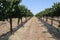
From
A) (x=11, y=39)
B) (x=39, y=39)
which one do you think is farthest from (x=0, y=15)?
(x=39, y=39)

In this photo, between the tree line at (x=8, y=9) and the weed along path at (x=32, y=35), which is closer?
the tree line at (x=8, y=9)

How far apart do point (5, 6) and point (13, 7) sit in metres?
12.7

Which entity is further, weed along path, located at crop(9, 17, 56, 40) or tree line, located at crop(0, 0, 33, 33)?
weed along path, located at crop(9, 17, 56, 40)

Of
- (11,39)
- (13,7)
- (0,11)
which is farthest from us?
(13,7)

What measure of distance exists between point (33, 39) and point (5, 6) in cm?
556

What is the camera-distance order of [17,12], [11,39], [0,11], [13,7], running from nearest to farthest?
[0,11], [11,39], [13,7], [17,12]

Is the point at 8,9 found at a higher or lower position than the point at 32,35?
higher

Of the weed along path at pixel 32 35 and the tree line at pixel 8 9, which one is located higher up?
the tree line at pixel 8 9

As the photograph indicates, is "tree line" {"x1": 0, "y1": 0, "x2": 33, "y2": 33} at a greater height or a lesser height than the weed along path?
greater

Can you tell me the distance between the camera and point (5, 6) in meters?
29.8

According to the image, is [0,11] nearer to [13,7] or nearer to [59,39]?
[59,39]

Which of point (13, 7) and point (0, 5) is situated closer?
point (0, 5)

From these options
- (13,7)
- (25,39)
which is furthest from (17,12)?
(25,39)

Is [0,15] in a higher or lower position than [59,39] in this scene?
higher
